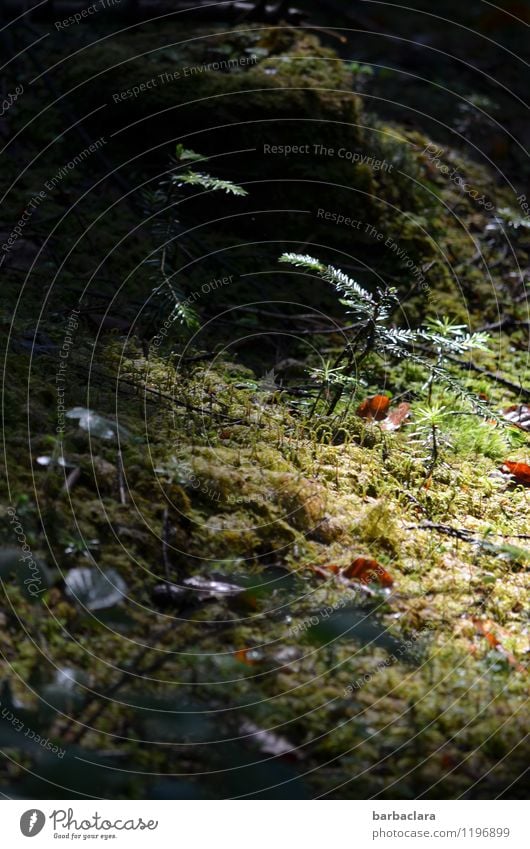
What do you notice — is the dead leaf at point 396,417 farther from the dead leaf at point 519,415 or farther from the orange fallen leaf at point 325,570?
the orange fallen leaf at point 325,570

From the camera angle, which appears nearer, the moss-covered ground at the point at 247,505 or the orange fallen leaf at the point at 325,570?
the moss-covered ground at the point at 247,505

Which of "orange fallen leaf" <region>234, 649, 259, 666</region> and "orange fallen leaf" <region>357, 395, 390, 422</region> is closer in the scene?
"orange fallen leaf" <region>234, 649, 259, 666</region>

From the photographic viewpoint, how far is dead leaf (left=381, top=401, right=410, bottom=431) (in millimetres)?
3312

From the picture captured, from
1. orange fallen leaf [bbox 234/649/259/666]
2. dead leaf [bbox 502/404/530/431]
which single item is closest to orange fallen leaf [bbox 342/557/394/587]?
orange fallen leaf [bbox 234/649/259/666]

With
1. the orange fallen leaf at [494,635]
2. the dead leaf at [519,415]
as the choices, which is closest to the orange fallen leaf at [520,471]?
the dead leaf at [519,415]

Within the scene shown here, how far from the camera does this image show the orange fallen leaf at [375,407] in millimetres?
3381

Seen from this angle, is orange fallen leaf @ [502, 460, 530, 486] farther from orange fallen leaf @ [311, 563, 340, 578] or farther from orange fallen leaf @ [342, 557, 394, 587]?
orange fallen leaf @ [311, 563, 340, 578]

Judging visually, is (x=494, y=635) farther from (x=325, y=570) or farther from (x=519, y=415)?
(x=519, y=415)

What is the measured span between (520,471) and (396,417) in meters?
0.58

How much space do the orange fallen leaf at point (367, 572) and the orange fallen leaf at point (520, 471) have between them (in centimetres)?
100

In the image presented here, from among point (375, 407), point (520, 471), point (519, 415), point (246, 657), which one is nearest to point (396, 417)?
point (375, 407)

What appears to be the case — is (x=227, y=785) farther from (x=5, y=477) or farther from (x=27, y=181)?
(x=27, y=181)

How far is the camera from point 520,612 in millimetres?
2436

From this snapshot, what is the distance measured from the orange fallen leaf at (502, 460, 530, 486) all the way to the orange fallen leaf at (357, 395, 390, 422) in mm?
594
